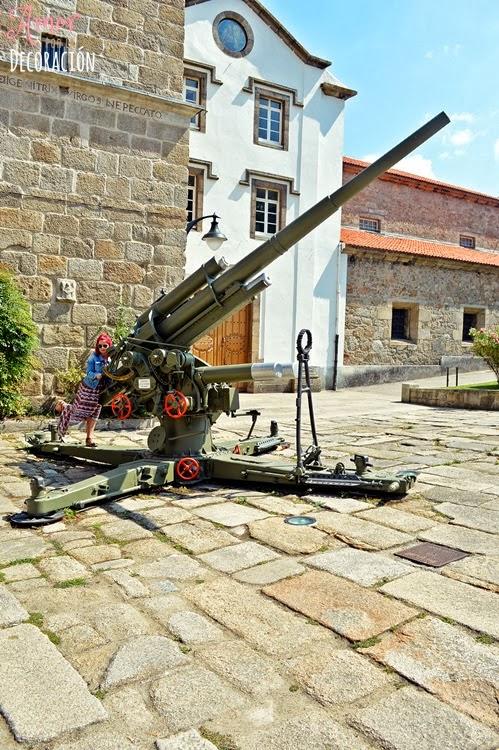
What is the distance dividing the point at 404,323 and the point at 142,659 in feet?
64.8

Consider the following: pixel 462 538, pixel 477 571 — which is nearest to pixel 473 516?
pixel 462 538

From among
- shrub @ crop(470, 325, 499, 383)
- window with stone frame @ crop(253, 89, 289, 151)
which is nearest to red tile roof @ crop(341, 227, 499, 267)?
window with stone frame @ crop(253, 89, 289, 151)

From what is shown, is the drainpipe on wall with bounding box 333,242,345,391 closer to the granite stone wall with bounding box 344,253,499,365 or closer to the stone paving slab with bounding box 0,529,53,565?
the granite stone wall with bounding box 344,253,499,365

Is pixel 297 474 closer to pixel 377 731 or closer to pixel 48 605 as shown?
pixel 48 605

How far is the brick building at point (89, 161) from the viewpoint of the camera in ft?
Answer: 29.1

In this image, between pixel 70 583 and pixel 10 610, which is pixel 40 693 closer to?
pixel 10 610

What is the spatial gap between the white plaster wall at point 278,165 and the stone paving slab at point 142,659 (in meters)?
14.3

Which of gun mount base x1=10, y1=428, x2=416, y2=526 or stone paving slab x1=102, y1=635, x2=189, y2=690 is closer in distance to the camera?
stone paving slab x1=102, y1=635, x2=189, y2=690

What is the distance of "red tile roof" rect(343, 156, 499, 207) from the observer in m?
21.4

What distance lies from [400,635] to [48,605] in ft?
5.19

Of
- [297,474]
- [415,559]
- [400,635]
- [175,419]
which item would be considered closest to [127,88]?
[175,419]

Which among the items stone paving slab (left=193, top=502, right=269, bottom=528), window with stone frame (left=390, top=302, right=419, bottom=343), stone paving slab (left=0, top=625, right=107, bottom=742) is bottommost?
stone paving slab (left=0, top=625, right=107, bottom=742)

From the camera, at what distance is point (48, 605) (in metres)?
2.89

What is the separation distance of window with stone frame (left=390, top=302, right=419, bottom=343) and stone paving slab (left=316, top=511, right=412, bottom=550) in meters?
17.0
